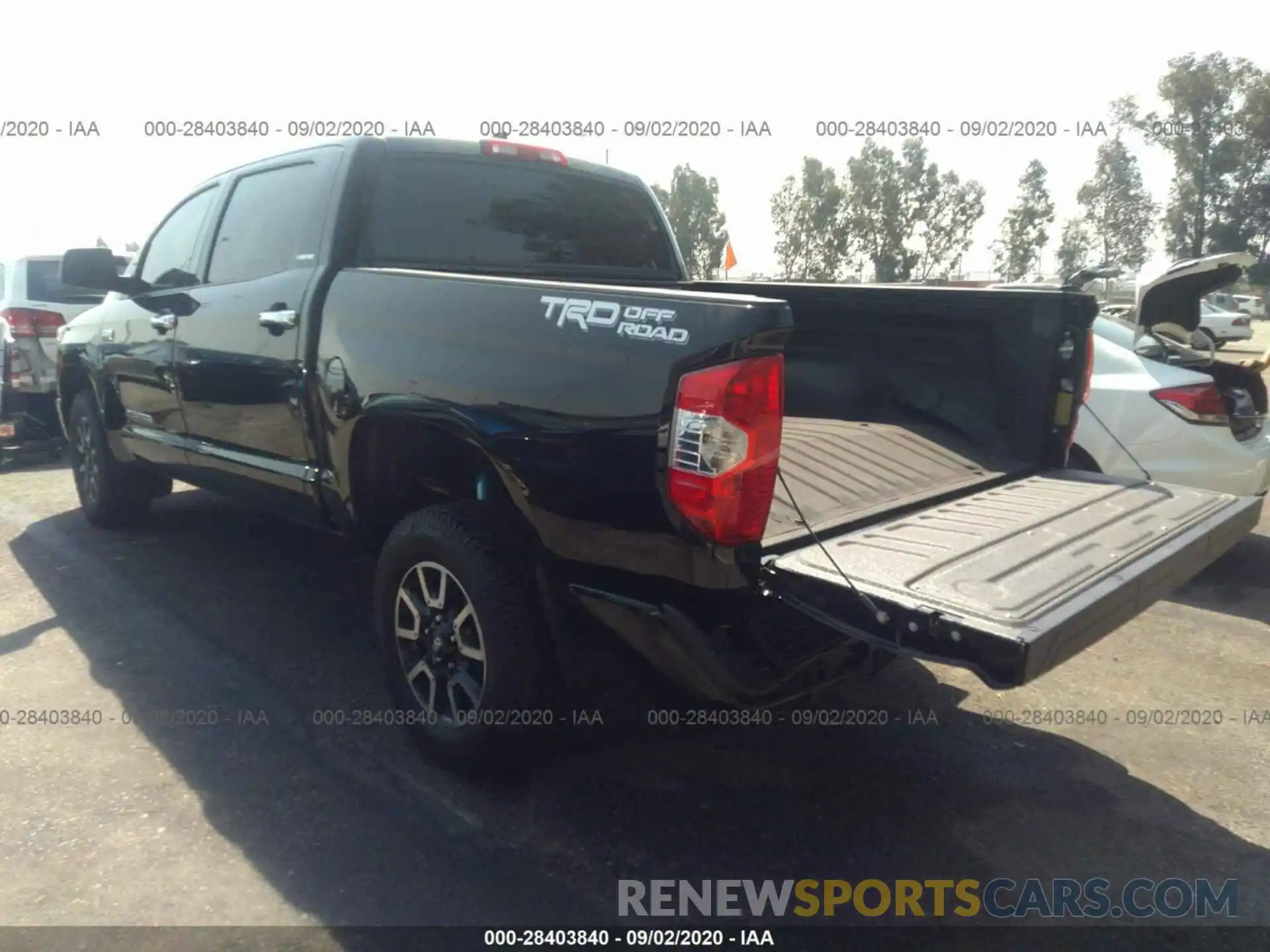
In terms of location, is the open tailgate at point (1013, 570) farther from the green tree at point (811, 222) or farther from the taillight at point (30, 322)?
the green tree at point (811, 222)

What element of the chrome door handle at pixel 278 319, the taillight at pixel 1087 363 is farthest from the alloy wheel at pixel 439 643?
the taillight at pixel 1087 363

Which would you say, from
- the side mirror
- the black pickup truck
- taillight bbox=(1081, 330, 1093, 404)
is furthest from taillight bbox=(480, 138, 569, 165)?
taillight bbox=(1081, 330, 1093, 404)

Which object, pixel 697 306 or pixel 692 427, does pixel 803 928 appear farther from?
pixel 697 306

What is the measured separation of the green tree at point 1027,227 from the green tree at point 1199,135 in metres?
5.68

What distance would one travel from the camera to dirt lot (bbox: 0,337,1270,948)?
2.72 meters

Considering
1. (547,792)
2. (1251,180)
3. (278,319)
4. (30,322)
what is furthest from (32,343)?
(1251,180)

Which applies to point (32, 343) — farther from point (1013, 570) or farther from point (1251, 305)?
point (1251, 305)

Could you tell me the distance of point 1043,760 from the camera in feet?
11.3

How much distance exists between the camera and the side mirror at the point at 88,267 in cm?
485

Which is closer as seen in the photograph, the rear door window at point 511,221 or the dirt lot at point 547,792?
the dirt lot at point 547,792

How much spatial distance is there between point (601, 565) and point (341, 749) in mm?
1383

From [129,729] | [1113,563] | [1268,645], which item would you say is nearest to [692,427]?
[1113,563]

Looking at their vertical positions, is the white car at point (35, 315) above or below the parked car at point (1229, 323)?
above

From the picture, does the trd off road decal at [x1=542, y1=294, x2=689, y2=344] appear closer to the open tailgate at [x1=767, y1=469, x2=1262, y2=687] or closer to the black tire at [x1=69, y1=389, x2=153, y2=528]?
the open tailgate at [x1=767, y1=469, x2=1262, y2=687]
